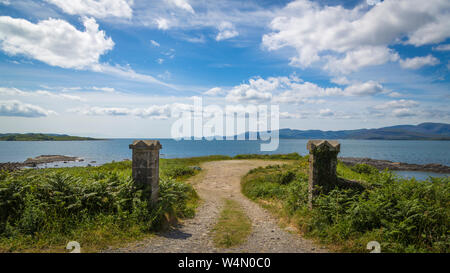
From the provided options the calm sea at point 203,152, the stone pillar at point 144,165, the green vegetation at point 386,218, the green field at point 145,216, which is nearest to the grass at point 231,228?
the green field at point 145,216

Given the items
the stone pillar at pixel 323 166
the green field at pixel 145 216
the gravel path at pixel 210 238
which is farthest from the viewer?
the stone pillar at pixel 323 166

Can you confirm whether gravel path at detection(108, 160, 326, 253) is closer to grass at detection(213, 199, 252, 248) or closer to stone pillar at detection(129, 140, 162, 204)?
grass at detection(213, 199, 252, 248)

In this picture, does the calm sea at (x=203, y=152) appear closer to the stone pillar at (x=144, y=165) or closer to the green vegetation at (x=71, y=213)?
the stone pillar at (x=144, y=165)

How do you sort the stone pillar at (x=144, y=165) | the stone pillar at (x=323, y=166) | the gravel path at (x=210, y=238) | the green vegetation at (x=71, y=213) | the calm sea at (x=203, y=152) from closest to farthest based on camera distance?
the green vegetation at (x=71, y=213) → the gravel path at (x=210, y=238) → the stone pillar at (x=144, y=165) → the stone pillar at (x=323, y=166) → the calm sea at (x=203, y=152)

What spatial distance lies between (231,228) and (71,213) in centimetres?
477

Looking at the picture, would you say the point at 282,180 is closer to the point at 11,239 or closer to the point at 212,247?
the point at 212,247

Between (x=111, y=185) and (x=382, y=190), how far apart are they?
27.7 ft

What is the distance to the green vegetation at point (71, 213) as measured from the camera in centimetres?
554

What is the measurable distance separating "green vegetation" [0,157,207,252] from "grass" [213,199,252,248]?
5.83 ft

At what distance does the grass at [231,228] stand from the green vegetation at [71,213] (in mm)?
1778

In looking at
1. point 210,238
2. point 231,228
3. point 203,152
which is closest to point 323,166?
point 231,228

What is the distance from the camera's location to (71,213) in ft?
20.7

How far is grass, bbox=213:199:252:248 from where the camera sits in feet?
20.7
